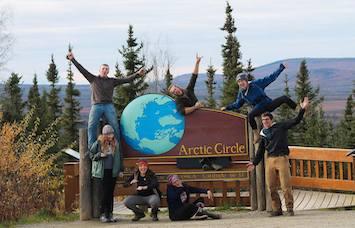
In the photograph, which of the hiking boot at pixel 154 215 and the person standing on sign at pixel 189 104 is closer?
the hiking boot at pixel 154 215

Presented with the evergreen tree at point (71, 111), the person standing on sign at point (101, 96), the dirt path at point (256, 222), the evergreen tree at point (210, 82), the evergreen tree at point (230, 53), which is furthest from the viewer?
the evergreen tree at point (71, 111)

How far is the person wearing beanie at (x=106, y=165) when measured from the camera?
35.4 feet

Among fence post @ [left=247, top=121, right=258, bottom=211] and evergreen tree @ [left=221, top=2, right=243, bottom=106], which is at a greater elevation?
evergreen tree @ [left=221, top=2, right=243, bottom=106]

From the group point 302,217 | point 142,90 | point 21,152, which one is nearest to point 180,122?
point 302,217

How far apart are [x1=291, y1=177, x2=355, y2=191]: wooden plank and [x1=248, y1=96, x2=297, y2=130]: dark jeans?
3.34 metres

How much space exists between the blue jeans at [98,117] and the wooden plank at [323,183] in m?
4.96

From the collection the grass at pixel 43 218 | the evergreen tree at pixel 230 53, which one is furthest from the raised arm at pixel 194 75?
the evergreen tree at pixel 230 53

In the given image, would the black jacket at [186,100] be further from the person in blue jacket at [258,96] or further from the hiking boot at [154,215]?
the hiking boot at [154,215]

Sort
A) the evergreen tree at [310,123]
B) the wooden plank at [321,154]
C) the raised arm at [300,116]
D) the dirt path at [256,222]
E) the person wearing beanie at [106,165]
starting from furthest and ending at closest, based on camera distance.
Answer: the evergreen tree at [310,123]
the wooden plank at [321,154]
the person wearing beanie at [106,165]
the raised arm at [300,116]
the dirt path at [256,222]

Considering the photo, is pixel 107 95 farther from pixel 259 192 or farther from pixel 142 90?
pixel 142 90

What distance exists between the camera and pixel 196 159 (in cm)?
1145

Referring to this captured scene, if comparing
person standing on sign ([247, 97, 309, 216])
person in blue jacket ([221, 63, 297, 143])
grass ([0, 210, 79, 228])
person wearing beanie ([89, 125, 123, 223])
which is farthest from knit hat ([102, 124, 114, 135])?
person standing on sign ([247, 97, 309, 216])

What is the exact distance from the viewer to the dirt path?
9328mm

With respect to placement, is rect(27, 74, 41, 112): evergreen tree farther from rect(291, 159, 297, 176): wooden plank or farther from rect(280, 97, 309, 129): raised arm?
rect(280, 97, 309, 129): raised arm
